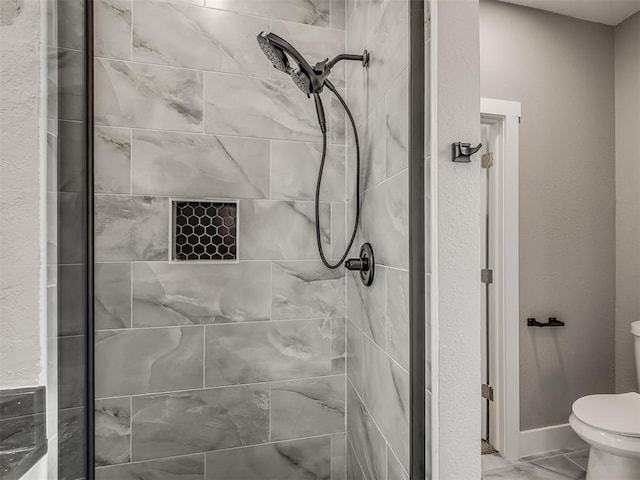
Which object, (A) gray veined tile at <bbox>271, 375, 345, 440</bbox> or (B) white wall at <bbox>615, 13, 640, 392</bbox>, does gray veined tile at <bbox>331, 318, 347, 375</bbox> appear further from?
(B) white wall at <bbox>615, 13, 640, 392</bbox>

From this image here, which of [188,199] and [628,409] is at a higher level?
[188,199]

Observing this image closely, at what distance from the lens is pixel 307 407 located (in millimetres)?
1350

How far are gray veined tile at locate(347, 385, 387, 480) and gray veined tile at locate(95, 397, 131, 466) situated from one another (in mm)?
776

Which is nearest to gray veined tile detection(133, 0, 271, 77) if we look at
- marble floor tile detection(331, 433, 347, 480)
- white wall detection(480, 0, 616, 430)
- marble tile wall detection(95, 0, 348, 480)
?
marble tile wall detection(95, 0, 348, 480)

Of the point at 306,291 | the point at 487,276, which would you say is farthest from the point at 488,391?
the point at 306,291

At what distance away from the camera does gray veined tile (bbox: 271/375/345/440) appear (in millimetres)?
1320

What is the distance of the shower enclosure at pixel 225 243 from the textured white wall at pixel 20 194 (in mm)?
114

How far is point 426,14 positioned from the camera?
810 millimetres

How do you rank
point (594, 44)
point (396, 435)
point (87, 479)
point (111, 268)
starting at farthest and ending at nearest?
point (111, 268), point (87, 479), point (396, 435), point (594, 44)

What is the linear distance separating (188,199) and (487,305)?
1121mm

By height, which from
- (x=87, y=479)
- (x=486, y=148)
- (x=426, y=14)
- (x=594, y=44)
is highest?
(x=426, y=14)

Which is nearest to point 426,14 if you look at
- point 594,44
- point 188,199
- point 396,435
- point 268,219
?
point 594,44

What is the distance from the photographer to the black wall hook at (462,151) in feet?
2.47

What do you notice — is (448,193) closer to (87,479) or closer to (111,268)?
(111,268)
